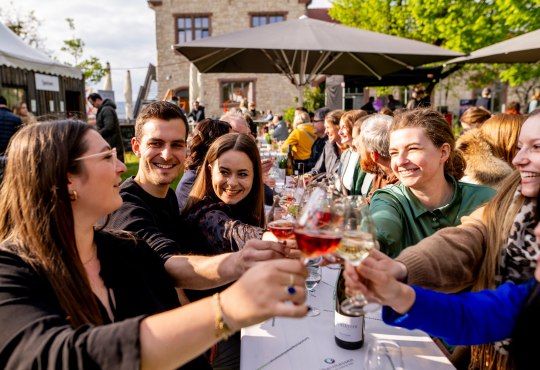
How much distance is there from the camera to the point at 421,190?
222 cm

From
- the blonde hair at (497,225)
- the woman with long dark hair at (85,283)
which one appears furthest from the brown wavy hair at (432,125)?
the woman with long dark hair at (85,283)

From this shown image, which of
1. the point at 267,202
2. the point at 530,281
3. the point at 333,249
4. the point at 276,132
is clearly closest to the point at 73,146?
the point at 333,249

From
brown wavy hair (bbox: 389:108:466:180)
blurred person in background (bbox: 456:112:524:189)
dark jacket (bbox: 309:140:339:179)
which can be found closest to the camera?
brown wavy hair (bbox: 389:108:466:180)

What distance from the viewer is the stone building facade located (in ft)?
72.2

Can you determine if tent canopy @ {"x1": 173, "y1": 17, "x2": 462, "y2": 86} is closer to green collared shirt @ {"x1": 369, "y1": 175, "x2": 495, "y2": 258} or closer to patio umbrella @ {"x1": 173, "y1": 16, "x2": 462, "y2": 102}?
patio umbrella @ {"x1": 173, "y1": 16, "x2": 462, "y2": 102}

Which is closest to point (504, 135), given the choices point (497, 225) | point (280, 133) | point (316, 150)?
point (497, 225)

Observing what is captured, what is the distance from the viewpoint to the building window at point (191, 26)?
22219mm

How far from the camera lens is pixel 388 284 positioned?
115cm

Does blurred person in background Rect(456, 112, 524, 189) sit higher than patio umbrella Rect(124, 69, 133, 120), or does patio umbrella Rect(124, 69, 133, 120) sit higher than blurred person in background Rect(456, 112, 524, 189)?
patio umbrella Rect(124, 69, 133, 120)

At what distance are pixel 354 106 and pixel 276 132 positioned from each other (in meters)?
14.9

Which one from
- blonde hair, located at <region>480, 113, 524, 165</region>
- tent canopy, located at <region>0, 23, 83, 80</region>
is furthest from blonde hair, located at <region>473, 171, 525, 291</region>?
tent canopy, located at <region>0, 23, 83, 80</region>

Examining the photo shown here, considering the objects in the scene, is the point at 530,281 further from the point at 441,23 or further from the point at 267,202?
the point at 441,23

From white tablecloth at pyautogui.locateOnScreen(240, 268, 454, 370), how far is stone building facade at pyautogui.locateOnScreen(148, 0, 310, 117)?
20.6 meters

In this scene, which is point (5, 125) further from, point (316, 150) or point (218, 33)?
point (218, 33)
